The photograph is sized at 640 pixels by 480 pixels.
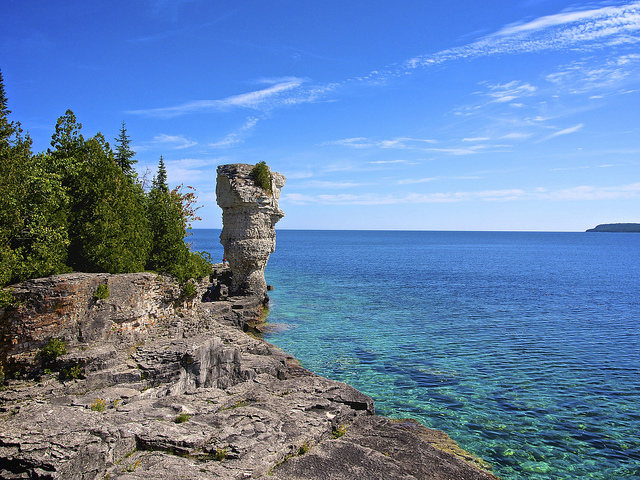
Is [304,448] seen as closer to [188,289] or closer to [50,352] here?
[50,352]

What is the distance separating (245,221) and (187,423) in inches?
1034

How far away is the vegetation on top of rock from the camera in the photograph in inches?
514

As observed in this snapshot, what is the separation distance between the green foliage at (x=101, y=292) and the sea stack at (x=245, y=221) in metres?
21.7

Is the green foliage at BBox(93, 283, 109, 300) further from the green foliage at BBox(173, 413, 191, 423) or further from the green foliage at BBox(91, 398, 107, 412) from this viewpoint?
the green foliage at BBox(173, 413, 191, 423)

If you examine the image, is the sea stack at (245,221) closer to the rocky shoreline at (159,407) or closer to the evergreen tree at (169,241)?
the evergreen tree at (169,241)

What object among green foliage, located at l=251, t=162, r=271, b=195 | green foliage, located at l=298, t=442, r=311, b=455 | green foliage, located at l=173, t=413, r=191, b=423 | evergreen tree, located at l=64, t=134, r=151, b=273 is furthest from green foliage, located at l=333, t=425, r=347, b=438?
green foliage, located at l=251, t=162, r=271, b=195

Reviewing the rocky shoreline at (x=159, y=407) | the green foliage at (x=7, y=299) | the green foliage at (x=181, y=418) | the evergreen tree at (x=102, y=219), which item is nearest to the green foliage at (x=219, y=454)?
the rocky shoreline at (x=159, y=407)

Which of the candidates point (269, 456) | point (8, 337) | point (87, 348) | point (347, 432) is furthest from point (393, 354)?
point (8, 337)

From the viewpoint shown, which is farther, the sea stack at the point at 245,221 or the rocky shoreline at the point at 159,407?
the sea stack at the point at 245,221

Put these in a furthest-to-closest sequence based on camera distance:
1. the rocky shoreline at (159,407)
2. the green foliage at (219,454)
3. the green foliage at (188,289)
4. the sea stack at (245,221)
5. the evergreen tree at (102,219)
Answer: the sea stack at (245,221)
the green foliage at (188,289)
the evergreen tree at (102,219)
the green foliage at (219,454)
the rocky shoreline at (159,407)

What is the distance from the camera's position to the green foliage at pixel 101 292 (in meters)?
13.7

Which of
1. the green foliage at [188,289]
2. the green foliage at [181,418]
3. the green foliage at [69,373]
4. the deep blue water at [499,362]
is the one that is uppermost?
the green foliage at [188,289]

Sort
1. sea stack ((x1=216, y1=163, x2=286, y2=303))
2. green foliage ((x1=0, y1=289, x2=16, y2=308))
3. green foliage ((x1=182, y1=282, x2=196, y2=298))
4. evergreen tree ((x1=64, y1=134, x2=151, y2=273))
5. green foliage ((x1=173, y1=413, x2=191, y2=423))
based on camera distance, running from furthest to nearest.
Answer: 1. sea stack ((x1=216, y1=163, x2=286, y2=303))
2. green foliage ((x1=182, y1=282, x2=196, y2=298))
3. evergreen tree ((x1=64, y1=134, x2=151, y2=273))
4. green foliage ((x1=173, y1=413, x2=191, y2=423))
5. green foliage ((x1=0, y1=289, x2=16, y2=308))

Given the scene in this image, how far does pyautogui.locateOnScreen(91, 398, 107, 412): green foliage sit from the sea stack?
80.1ft
